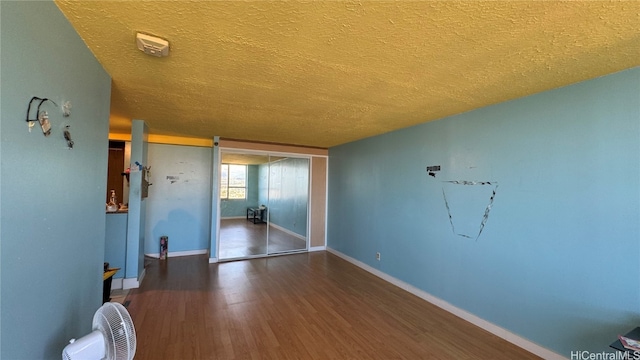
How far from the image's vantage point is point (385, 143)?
403 cm

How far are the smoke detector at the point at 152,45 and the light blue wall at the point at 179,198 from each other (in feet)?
12.4

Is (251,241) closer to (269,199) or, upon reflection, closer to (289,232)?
(289,232)

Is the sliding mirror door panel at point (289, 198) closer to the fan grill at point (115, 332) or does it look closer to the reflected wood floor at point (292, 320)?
the reflected wood floor at point (292, 320)

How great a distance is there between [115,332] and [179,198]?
4.18 m

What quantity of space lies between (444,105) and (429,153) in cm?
79

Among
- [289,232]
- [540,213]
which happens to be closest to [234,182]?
[289,232]

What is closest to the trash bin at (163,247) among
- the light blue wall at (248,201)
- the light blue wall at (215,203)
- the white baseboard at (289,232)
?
the light blue wall at (215,203)

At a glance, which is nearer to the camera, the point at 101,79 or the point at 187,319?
the point at 101,79

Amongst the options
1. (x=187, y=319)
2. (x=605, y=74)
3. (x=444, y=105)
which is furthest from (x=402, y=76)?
(x=187, y=319)

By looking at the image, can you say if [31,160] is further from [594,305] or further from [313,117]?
[594,305]

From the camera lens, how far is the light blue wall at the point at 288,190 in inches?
214

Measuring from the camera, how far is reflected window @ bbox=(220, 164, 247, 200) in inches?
226

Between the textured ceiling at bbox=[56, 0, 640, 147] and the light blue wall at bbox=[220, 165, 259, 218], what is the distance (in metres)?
3.65

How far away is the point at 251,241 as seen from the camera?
5.85 metres
